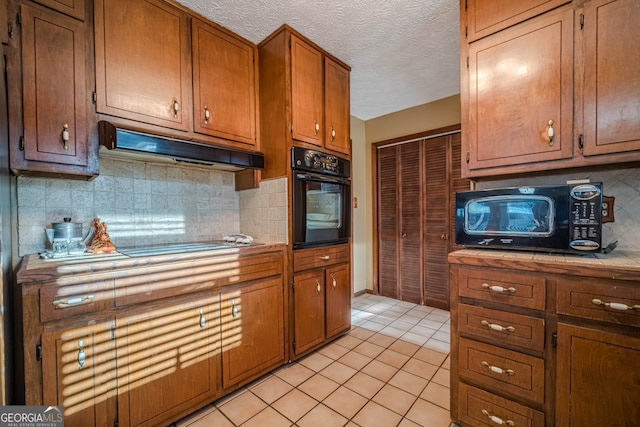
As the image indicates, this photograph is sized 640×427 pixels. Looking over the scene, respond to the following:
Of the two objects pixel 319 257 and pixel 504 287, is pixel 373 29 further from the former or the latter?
pixel 504 287

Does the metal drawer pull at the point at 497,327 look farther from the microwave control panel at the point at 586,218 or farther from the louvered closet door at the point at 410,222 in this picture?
the louvered closet door at the point at 410,222

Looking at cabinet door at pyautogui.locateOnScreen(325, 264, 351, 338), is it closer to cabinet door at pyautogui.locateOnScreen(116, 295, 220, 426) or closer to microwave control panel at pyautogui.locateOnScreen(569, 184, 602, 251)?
cabinet door at pyautogui.locateOnScreen(116, 295, 220, 426)

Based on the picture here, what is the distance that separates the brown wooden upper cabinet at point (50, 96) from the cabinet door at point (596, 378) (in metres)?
2.49

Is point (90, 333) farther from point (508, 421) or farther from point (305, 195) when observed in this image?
point (508, 421)

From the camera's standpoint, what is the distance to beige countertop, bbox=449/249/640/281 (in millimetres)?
1021

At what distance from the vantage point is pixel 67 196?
1.59 meters

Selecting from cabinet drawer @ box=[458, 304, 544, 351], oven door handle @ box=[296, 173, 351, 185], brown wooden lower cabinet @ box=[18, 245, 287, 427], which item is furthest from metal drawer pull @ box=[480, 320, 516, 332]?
oven door handle @ box=[296, 173, 351, 185]

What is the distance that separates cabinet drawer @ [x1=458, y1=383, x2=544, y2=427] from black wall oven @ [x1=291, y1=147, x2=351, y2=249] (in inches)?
52.7

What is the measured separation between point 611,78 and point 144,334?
102 inches

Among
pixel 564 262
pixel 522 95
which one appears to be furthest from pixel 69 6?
pixel 564 262

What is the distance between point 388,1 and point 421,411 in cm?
259

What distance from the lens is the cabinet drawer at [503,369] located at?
1.19 meters

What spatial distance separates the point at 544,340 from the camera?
117 centimetres

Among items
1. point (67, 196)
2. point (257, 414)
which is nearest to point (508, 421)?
point (257, 414)
